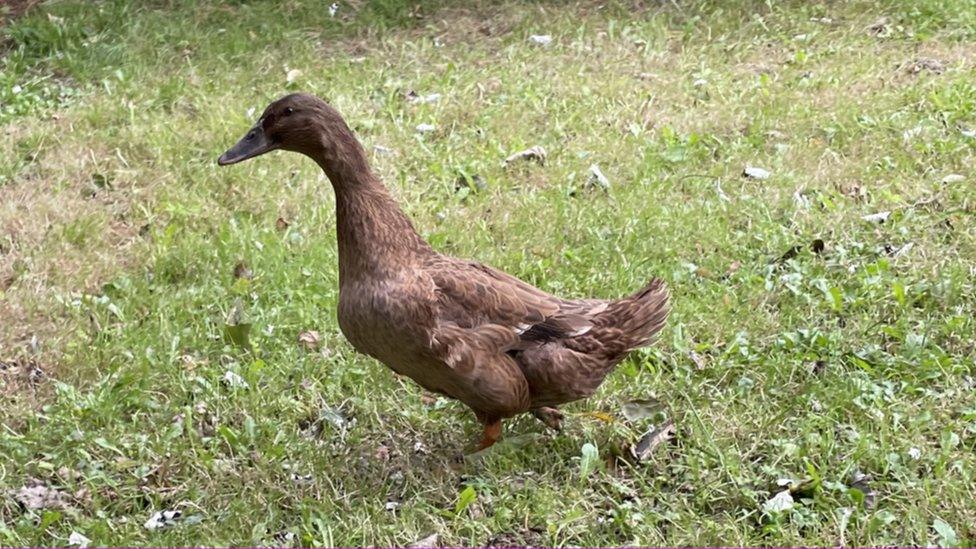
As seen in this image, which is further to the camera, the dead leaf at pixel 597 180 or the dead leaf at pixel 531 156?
the dead leaf at pixel 531 156

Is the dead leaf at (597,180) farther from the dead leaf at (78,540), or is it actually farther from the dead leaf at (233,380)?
the dead leaf at (78,540)

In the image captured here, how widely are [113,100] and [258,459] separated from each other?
374 centimetres

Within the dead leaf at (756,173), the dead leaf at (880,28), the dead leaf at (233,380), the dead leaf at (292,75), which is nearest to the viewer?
the dead leaf at (233,380)

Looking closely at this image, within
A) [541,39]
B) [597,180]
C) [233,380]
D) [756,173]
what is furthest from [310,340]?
[541,39]

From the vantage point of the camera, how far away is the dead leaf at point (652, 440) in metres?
4.16

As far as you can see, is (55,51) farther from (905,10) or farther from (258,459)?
(905,10)

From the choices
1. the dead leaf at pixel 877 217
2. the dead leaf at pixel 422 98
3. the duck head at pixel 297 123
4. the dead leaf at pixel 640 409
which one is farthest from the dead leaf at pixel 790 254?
the dead leaf at pixel 422 98

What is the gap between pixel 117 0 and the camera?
27.2 feet

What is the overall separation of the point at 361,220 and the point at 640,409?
50.2 inches

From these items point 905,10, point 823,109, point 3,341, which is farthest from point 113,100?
point 905,10

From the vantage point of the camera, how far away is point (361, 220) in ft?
13.1

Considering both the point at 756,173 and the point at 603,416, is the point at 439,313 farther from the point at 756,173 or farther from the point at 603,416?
the point at 756,173

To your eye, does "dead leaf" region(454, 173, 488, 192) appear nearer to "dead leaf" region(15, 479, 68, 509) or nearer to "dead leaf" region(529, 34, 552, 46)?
"dead leaf" region(529, 34, 552, 46)

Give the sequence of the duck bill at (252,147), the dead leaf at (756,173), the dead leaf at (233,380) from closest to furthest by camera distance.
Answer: the duck bill at (252,147), the dead leaf at (233,380), the dead leaf at (756,173)
